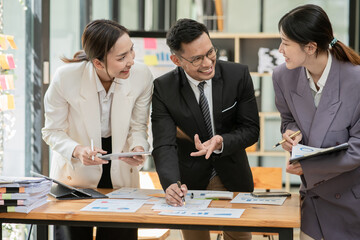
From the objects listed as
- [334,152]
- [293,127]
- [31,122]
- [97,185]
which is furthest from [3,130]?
[334,152]

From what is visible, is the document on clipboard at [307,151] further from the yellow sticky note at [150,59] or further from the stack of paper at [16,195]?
the yellow sticky note at [150,59]

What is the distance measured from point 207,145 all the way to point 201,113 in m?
0.25

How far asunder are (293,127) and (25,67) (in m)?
2.34

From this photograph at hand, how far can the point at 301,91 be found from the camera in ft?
7.82

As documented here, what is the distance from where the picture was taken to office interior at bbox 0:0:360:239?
3.88 m

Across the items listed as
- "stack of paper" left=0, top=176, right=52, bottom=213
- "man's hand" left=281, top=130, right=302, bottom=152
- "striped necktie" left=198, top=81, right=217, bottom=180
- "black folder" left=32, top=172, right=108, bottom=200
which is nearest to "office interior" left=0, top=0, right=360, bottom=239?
"black folder" left=32, top=172, right=108, bottom=200

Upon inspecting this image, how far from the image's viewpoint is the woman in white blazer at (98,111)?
2619mm

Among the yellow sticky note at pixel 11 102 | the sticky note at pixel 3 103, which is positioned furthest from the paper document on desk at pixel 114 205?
the yellow sticky note at pixel 11 102

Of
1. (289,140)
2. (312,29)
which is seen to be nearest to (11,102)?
(289,140)

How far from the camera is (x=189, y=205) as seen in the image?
2.39 metres

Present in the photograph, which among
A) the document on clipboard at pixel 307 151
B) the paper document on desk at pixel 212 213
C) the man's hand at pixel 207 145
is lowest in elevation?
the paper document on desk at pixel 212 213

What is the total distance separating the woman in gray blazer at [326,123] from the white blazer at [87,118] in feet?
2.64

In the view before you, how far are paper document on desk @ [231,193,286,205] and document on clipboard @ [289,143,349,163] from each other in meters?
0.31

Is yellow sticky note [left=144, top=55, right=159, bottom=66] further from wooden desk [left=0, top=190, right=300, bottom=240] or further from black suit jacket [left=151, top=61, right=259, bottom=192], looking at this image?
wooden desk [left=0, top=190, right=300, bottom=240]
